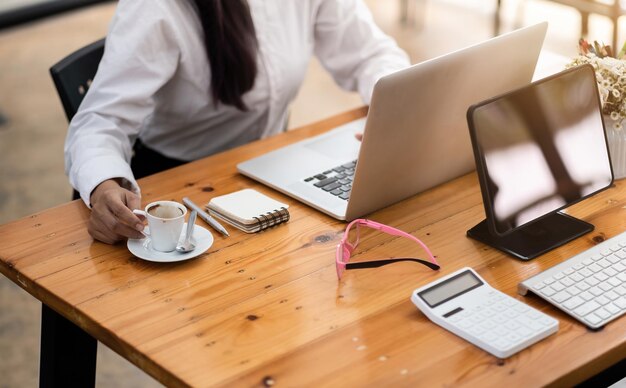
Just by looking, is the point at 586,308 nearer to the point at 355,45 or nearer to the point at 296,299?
the point at 296,299

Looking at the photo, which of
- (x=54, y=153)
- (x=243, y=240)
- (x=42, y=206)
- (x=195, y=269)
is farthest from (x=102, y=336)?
(x=54, y=153)

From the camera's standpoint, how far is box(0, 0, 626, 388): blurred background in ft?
8.87

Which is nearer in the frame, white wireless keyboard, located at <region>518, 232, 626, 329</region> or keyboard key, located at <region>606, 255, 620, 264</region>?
white wireless keyboard, located at <region>518, 232, 626, 329</region>

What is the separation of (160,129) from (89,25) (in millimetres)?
3449

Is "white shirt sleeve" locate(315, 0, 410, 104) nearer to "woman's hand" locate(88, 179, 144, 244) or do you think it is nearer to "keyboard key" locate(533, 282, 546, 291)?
"woman's hand" locate(88, 179, 144, 244)

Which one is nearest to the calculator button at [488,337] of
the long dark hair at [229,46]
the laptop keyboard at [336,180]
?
the laptop keyboard at [336,180]

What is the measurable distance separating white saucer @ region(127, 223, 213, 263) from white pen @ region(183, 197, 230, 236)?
24 mm

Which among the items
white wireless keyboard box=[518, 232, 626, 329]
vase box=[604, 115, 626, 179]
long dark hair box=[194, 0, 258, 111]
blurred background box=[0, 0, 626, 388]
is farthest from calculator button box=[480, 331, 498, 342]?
blurred background box=[0, 0, 626, 388]

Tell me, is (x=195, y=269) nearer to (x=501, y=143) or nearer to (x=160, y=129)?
(x=501, y=143)

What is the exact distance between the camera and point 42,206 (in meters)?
3.43

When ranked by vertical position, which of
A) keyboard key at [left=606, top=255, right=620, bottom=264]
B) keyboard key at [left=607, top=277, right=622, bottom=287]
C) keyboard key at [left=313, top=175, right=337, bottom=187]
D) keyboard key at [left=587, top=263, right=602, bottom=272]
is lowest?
keyboard key at [left=313, top=175, right=337, bottom=187]

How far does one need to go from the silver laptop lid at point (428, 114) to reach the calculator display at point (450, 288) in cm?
26

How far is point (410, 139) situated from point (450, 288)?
0.31 m

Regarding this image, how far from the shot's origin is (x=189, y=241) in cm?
153
